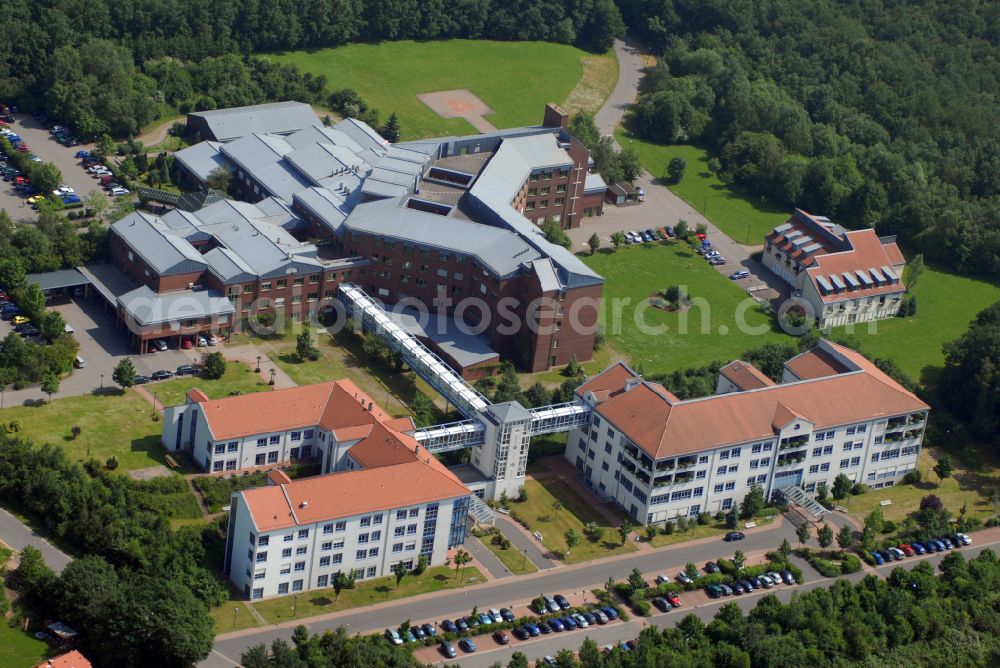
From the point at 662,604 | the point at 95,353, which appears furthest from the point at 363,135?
the point at 662,604

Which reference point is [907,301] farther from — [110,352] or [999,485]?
[110,352]

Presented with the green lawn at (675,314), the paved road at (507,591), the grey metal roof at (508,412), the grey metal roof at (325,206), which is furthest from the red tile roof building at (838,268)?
the grey metal roof at (325,206)

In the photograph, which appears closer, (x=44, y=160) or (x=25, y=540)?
(x=25, y=540)

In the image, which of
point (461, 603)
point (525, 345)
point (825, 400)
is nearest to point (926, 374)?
point (825, 400)

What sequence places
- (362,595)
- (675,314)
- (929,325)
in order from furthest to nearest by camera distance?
(929,325) → (675,314) → (362,595)

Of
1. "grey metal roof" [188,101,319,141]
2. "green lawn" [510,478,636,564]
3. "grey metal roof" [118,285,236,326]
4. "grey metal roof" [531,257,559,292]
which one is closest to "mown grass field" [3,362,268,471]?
"grey metal roof" [118,285,236,326]

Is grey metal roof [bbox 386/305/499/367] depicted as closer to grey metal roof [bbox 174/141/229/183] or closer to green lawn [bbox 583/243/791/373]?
green lawn [bbox 583/243/791/373]

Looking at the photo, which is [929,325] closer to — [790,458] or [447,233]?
[790,458]

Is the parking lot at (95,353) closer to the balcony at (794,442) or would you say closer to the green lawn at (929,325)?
the balcony at (794,442)
